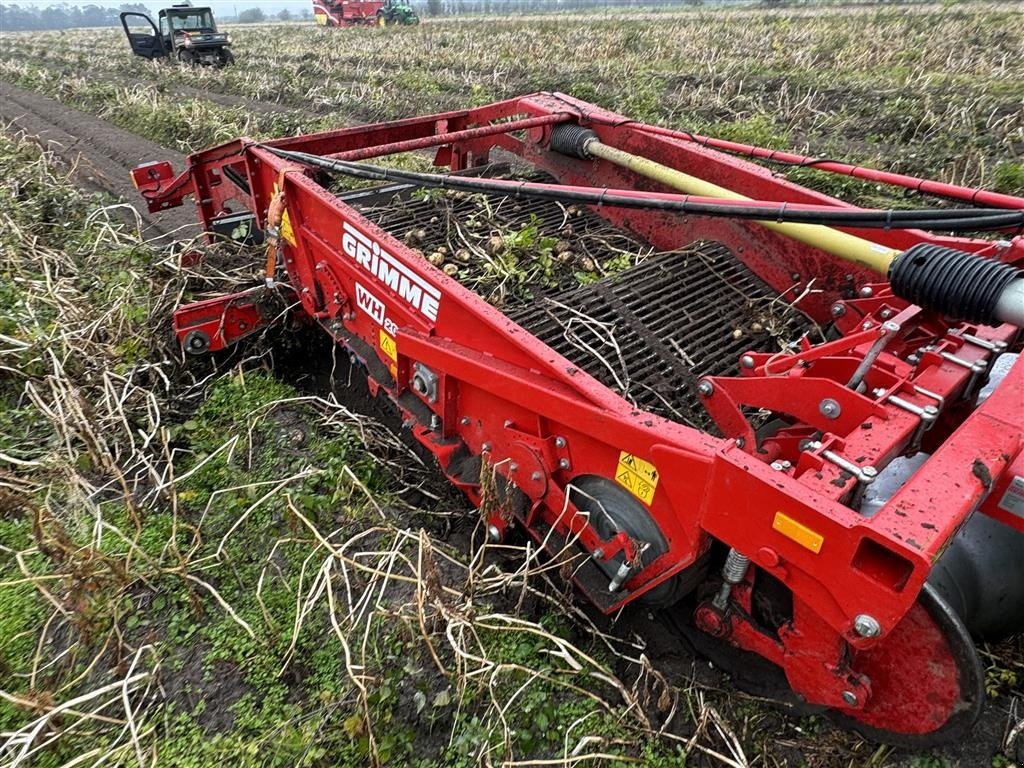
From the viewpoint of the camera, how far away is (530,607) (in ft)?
8.97

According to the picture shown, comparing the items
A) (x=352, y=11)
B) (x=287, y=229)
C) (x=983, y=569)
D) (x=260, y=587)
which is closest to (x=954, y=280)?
(x=983, y=569)

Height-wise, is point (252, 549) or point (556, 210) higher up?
point (556, 210)

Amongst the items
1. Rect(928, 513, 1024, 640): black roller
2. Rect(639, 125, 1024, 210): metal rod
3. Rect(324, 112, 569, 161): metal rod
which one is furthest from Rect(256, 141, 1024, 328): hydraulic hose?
Rect(324, 112, 569, 161): metal rod

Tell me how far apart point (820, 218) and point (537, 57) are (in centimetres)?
1506

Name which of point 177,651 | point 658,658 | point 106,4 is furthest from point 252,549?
point 106,4

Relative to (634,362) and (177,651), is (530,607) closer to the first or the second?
(634,362)

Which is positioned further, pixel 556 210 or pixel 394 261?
pixel 556 210

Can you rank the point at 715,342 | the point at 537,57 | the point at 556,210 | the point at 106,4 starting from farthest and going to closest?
the point at 106,4
the point at 537,57
the point at 556,210
the point at 715,342

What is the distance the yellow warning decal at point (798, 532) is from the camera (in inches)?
64.7

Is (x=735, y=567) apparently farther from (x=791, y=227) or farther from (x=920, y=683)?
(x=791, y=227)

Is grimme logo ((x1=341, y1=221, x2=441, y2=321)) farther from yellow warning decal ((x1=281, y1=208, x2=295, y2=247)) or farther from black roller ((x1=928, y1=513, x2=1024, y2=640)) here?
black roller ((x1=928, y1=513, x2=1024, y2=640))

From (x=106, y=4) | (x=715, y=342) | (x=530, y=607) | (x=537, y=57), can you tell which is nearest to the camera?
(x=530, y=607)

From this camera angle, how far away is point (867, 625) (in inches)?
62.7

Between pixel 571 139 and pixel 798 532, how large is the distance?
2991 mm
